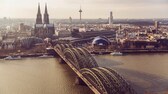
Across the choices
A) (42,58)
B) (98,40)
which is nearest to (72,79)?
(42,58)

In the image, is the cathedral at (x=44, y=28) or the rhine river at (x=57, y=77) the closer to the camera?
the rhine river at (x=57, y=77)

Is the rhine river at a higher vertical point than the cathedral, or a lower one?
lower

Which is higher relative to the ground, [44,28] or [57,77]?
[44,28]

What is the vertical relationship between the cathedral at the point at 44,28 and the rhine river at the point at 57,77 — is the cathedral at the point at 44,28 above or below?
above

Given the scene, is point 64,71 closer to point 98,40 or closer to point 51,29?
point 98,40

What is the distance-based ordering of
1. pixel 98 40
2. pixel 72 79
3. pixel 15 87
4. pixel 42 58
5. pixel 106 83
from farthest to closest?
pixel 98 40 < pixel 42 58 < pixel 72 79 < pixel 15 87 < pixel 106 83

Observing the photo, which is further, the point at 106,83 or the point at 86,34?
the point at 86,34

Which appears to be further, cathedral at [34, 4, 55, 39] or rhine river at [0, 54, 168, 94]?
cathedral at [34, 4, 55, 39]

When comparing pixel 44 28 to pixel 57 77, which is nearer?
pixel 57 77
